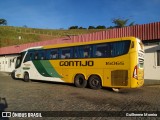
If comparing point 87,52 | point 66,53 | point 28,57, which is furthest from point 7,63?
point 87,52

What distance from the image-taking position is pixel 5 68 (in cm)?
4303

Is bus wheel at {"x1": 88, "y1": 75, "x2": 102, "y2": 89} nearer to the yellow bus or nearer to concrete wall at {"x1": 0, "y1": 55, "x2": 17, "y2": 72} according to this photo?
the yellow bus

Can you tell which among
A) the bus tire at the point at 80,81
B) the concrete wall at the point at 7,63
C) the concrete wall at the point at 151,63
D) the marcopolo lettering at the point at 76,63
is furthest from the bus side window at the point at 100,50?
the concrete wall at the point at 7,63

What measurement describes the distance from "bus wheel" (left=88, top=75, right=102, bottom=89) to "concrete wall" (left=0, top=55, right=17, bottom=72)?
26.0 meters

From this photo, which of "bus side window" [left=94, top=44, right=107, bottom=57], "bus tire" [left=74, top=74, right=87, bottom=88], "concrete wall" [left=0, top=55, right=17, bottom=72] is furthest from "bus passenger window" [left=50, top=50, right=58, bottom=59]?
"concrete wall" [left=0, top=55, right=17, bottom=72]

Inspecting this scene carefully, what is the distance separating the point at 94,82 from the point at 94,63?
1.22 m

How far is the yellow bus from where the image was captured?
14.0 metres

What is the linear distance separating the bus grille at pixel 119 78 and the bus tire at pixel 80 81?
2562 millimetres

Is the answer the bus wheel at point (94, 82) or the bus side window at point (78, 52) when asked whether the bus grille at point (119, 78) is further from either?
the bus side window at point (78, 52)

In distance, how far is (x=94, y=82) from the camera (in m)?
16.0

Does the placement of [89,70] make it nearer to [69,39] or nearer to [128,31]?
[128,31]

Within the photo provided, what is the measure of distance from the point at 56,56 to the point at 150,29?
725 centimetres

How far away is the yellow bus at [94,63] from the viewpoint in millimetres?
13977

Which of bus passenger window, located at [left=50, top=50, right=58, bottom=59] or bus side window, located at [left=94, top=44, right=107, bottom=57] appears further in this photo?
bus passenger window, located at [left=50, top=50, right=58, bottom=59]
